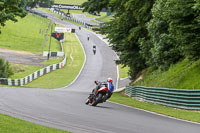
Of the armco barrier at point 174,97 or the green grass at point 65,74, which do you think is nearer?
the armco barrier at point 174,97

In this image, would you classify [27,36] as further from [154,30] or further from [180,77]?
[180,77]

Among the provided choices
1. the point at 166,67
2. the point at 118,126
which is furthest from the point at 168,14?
the point at 118,126

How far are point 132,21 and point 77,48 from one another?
5925 centimetres

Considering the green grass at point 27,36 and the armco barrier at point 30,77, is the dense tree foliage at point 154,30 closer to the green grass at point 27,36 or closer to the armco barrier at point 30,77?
the armco barrier at point 30,77

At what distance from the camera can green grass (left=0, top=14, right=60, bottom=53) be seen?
91375 millimetres

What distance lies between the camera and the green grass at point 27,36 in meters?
91.4

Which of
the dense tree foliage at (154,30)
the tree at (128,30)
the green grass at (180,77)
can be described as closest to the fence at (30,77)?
the dense tree foliage at (154,30)

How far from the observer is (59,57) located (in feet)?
269

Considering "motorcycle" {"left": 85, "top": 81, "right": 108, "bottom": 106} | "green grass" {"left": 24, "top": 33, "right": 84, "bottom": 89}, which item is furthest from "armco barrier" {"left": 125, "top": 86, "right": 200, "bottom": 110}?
"green grass" {"left": 24, "top": 33, "right": 84, "bottom": 89}

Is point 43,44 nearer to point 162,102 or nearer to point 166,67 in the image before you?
point 166,67

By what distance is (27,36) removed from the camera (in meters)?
107

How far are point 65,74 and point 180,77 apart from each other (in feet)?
131

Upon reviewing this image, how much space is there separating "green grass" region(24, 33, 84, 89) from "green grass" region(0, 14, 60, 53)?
4975 mm

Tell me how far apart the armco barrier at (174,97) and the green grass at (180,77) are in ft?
4.64
